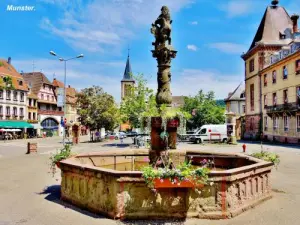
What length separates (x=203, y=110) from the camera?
49625mm

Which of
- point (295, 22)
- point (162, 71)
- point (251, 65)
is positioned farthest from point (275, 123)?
point (162, 71)

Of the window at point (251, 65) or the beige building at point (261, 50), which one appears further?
the window at point (251, 65)

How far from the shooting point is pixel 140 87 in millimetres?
32844

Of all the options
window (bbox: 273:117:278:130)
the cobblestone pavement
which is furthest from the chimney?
the cobblestone pavement

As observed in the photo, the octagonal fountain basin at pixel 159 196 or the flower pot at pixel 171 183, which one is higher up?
the flower pot at pixel 171 183

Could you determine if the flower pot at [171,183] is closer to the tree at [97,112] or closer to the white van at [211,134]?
the white van at [211,134]

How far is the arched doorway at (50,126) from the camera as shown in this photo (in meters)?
64.6

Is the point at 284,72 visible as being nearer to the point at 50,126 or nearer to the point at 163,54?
the point at 163,54

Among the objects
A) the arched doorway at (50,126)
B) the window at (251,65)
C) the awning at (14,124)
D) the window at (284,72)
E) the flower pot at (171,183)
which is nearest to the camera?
the flower pot at (171,183)

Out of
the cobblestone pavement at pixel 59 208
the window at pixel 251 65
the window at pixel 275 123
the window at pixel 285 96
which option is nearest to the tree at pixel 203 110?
the window at pixel 251 65

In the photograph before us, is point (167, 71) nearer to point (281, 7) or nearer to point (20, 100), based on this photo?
point (281, 7)

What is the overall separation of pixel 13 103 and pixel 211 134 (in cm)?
3858

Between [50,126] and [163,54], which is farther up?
[163,54]

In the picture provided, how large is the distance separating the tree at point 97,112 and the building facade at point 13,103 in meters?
17.5
